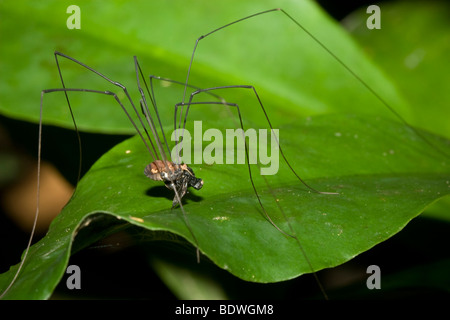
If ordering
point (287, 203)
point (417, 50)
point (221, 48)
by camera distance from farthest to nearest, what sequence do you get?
point (417, 50), point (221, 48), point (287, 203)

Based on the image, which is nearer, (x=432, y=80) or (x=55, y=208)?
(x=432, y=80)

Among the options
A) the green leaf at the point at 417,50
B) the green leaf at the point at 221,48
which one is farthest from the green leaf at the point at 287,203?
the green leaf at the point at 417,50

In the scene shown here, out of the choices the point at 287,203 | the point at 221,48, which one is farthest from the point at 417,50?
the point at 287,203

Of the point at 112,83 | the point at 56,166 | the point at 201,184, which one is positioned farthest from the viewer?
the point at 56,166

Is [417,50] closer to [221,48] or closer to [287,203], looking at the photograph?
[221,48]

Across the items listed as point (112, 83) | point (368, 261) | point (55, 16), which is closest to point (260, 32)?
point (112, 83)

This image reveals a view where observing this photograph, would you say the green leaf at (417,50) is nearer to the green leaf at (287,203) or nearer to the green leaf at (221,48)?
the green leaf at (221,48)

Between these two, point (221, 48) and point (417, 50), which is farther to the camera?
point (417, 50)
